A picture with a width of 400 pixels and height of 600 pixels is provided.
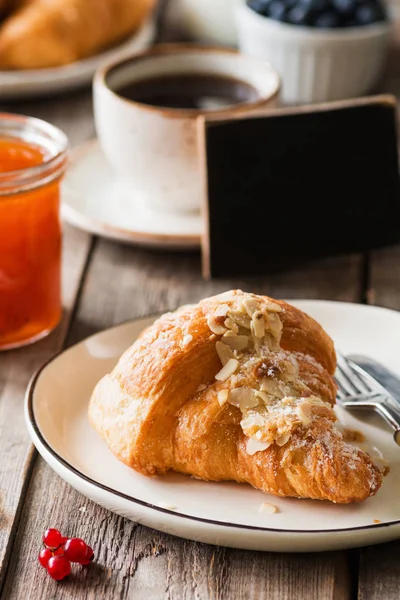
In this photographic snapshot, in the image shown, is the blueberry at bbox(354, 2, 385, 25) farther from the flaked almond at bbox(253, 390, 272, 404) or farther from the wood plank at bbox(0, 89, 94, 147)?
the flaked almond at bbox(253, 390, 272, 404)

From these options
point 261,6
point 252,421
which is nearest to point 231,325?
point 252,421

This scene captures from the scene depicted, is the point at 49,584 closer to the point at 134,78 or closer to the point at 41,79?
the point at 134,78

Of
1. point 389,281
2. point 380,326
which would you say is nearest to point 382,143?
point 389,281

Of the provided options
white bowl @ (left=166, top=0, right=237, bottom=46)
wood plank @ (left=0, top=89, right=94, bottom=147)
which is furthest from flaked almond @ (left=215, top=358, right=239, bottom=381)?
white bowl @ (left=166, top=0, right=237, bottom=46)

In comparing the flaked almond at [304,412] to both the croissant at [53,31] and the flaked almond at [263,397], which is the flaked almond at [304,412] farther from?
the croissant at [53,31]

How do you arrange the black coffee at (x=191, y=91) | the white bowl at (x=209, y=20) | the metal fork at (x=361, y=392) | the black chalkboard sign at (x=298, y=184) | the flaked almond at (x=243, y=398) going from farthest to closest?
the white bowl at (x=209, y=20) → the black coffee at (x=191, y=91) → the black chalkboard sign at (x=298, y=184) → the metal fork at (x=361, y=392) → the flaked almond at (x=243, y=398)

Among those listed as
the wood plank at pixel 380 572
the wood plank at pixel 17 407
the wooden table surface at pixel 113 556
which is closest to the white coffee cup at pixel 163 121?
the wood plank at pixel 17 407
